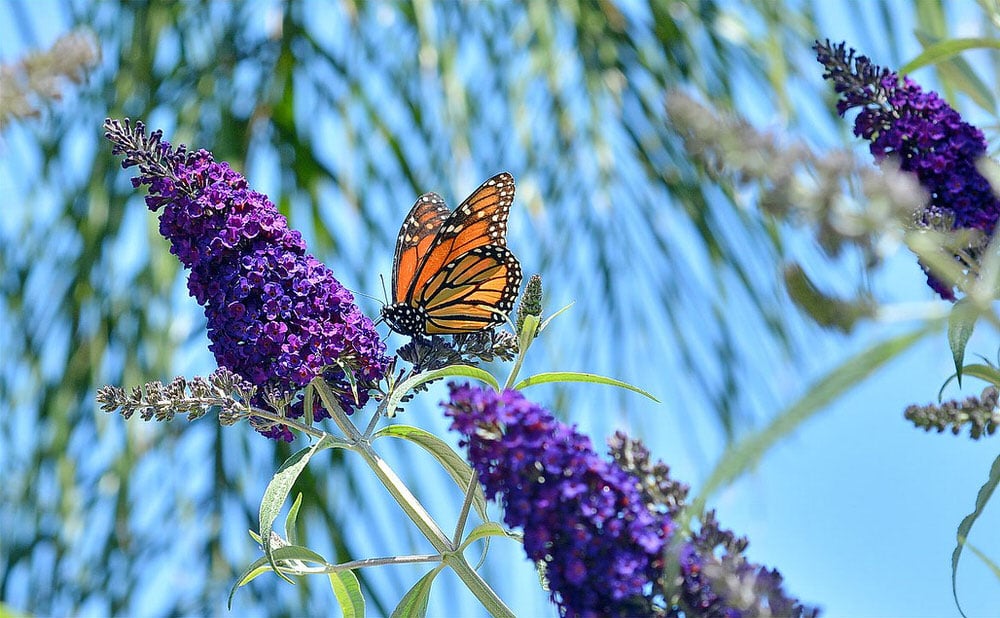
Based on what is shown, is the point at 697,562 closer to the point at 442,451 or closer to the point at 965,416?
the point at 965,416

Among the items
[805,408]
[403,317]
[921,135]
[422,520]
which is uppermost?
[403,317]

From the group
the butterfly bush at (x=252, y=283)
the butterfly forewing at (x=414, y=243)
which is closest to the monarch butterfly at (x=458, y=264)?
the butterfly forewing at (x=414, y=243)

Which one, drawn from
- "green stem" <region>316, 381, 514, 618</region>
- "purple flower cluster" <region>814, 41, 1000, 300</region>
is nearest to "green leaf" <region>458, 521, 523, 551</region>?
"green stem" <region>316, 381, 514, 618</region>

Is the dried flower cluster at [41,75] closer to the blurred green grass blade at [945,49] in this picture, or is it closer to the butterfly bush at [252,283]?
the butterfly bush at [252,283]

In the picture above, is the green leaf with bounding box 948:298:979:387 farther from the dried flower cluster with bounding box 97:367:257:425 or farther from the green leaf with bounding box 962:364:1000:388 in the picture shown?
the dried flower cluster with bounding box 97:367:257:425

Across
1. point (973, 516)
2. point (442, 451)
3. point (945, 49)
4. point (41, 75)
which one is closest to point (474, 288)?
point (442, 451)
